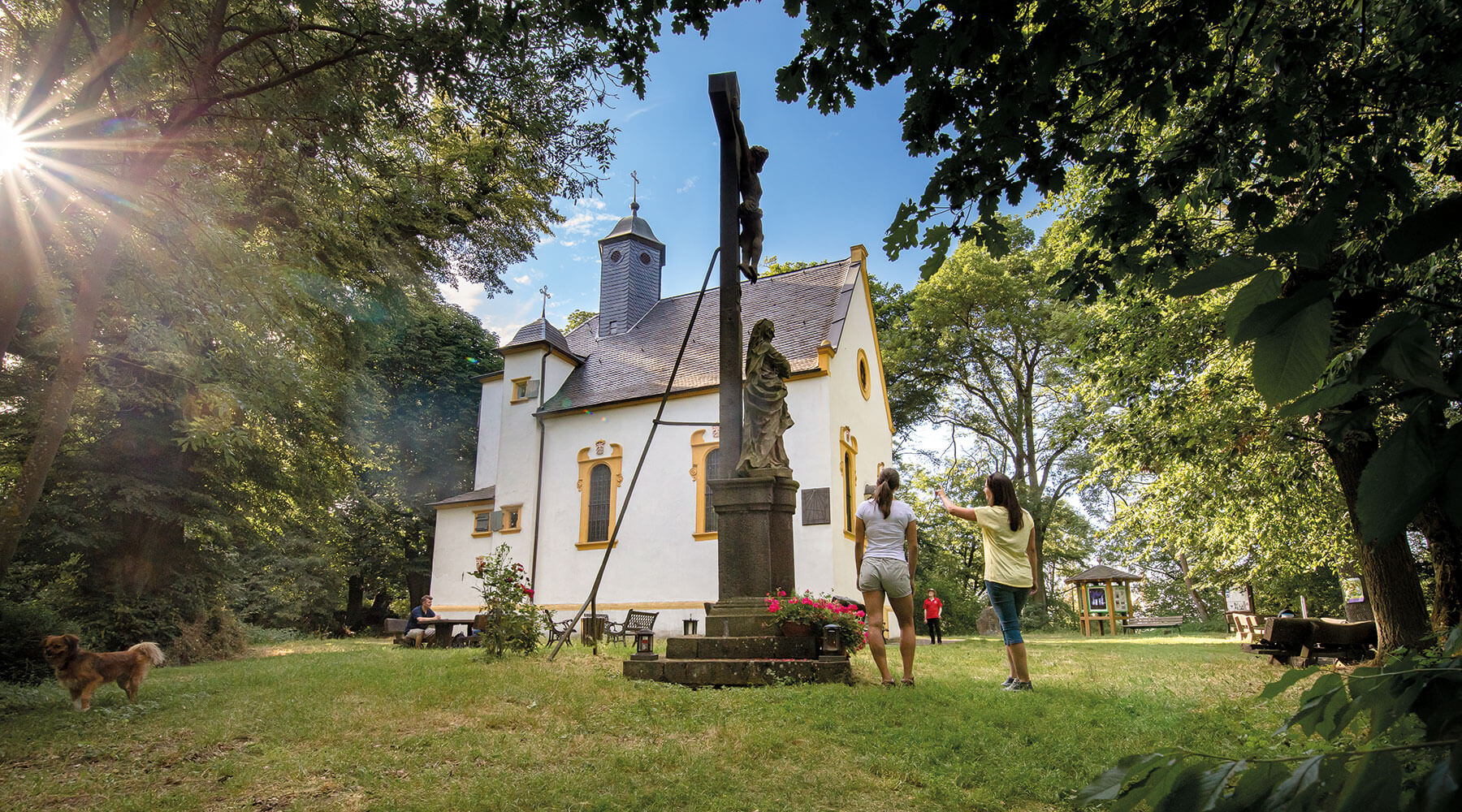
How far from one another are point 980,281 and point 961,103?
78.2 feet

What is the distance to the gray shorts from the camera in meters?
6.28

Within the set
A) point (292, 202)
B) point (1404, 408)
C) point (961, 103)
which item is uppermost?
point (292, 202)

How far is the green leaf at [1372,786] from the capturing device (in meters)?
0.75

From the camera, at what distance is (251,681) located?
7863mm

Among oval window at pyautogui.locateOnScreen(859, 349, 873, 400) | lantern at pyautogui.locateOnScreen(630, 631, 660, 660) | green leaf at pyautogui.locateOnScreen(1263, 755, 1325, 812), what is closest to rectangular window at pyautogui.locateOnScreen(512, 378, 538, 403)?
oval window at pyautogui.locateOnScreen(859, 349, 873, 400)

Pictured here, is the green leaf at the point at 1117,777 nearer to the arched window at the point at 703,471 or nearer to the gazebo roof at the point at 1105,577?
the arched window at the point at 703,471

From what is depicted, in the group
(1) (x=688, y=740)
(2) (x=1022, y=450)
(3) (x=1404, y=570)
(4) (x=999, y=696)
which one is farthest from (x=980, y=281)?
(1) (x=688, y=740)

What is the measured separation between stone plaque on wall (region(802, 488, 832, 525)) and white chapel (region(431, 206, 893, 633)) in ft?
0.08

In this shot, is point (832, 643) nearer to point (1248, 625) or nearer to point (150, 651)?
point (150, 651)

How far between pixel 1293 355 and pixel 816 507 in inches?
632

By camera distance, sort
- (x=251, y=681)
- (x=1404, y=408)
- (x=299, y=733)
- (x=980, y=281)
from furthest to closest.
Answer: (x=980, y=281)
(x=251, y=681)
(x=299, y=733)
(x=1404, y=408)

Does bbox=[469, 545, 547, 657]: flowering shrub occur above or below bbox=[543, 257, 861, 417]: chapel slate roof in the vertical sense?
below

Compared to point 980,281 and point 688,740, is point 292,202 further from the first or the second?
point 980,281

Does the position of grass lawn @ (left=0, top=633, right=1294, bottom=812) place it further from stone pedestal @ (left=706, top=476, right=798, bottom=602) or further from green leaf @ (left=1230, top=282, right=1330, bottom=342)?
green leaf @ (left=1230, top=282, right=1330, bottom=342)
